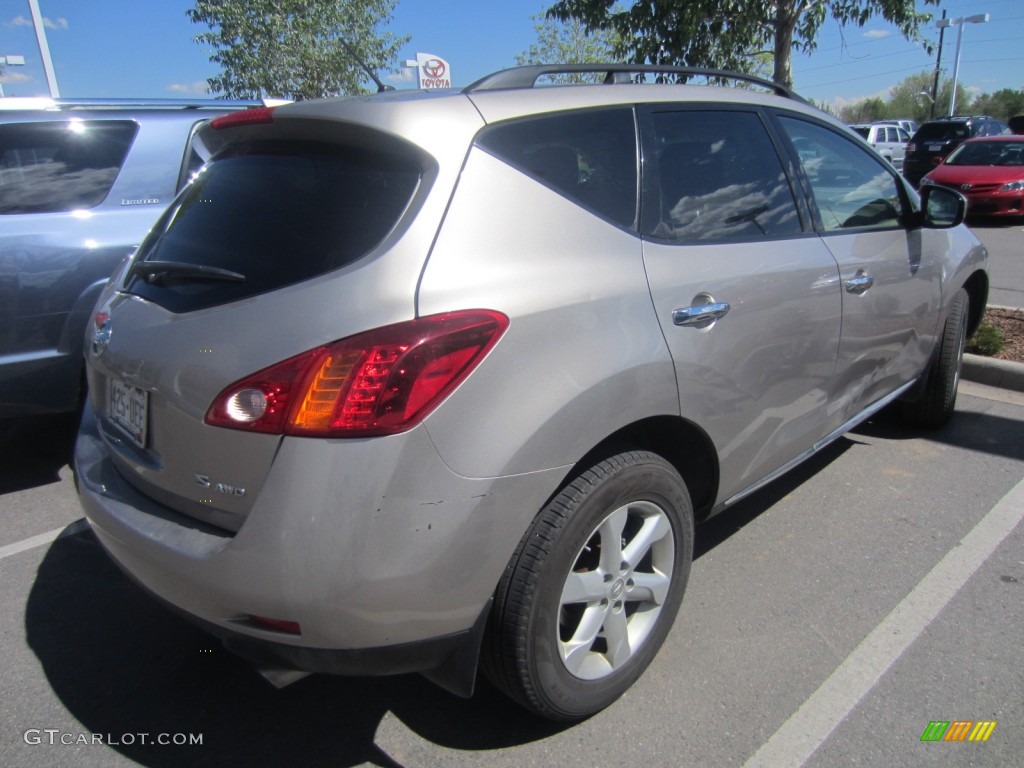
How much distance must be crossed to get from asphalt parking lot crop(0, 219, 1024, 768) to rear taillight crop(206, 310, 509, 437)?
1.05 meters

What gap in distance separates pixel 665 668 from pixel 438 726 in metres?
0.74

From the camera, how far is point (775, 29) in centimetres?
718

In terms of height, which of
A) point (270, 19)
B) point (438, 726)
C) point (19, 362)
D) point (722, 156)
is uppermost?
point (270, 19)

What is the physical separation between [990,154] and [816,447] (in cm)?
1421

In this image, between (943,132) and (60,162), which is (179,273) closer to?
(60,162)

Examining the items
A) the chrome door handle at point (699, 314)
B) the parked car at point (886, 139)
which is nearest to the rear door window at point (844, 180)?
the chrome door handle at point (699, 314)

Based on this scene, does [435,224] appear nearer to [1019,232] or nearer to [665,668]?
[665,668]

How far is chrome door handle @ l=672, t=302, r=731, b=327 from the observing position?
2.23 meters

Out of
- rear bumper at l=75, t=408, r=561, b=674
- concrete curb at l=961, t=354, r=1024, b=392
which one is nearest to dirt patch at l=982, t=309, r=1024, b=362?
concrete curb at l=961, t=354, r=1024, b=392

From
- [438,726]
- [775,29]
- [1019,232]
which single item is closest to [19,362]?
[438,726]

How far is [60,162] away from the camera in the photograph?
3.88 meters

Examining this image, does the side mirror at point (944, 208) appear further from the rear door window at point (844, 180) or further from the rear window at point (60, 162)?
the rear window at point (60, 162)

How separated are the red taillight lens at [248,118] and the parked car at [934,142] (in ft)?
64.9

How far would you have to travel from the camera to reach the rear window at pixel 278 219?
6.14 feet
